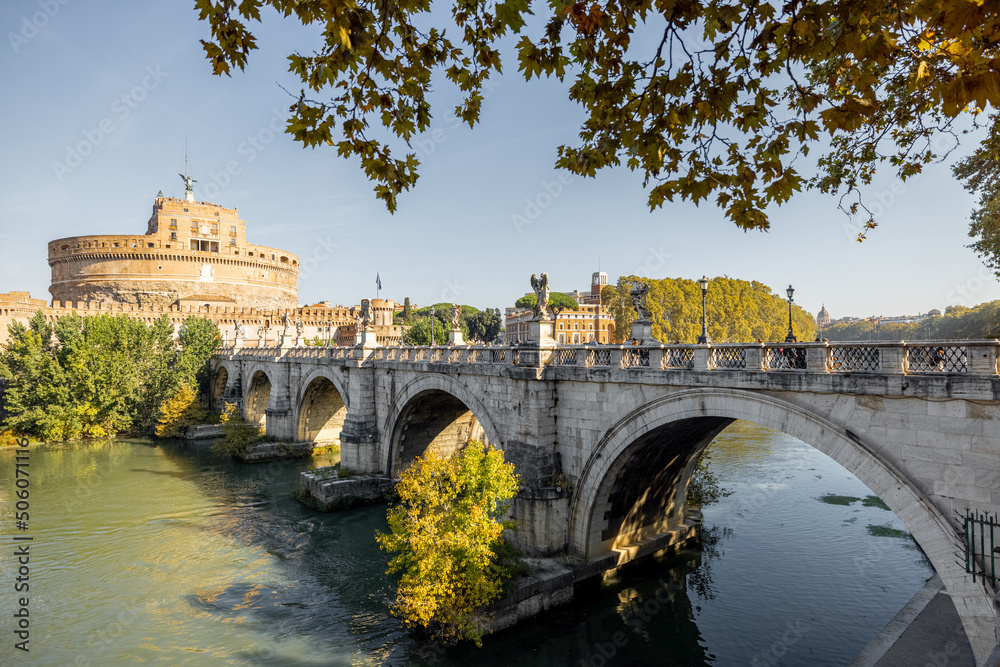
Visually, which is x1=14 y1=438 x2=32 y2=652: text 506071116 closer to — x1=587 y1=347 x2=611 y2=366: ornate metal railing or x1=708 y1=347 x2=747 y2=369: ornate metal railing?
x1=587 y1=347 x2=611 y2=366: ornate metal railing

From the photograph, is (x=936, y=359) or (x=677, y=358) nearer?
(x=936, y=359)

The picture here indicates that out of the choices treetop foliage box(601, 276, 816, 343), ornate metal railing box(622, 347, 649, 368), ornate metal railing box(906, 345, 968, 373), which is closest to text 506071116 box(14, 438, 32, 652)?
ornate metal railing box(622, 347, 649, 368)

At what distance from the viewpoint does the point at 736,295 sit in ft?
213

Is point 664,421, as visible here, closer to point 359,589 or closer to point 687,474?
point 687,474

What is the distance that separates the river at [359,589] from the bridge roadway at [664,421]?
219 cm

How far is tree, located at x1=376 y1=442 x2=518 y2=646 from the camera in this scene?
1198cm

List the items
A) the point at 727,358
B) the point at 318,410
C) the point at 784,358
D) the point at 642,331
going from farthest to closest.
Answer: the point at 318,410
the point at 642,331
the point at 727,358
the point at 784,358

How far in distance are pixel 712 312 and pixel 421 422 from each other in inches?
1887

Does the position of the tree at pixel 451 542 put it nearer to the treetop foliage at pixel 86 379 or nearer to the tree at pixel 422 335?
the treetop foliage at pixel 86 379

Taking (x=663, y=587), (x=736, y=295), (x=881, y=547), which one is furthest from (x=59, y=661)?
(x=736, y=295)

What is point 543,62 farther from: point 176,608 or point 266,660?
point 176,608

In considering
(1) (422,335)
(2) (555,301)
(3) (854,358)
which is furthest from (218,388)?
(2) (555,301)

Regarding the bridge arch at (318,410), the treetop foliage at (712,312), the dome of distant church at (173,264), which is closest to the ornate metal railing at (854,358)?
the bridge arch at (318,410)

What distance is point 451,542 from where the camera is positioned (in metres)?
12.1
